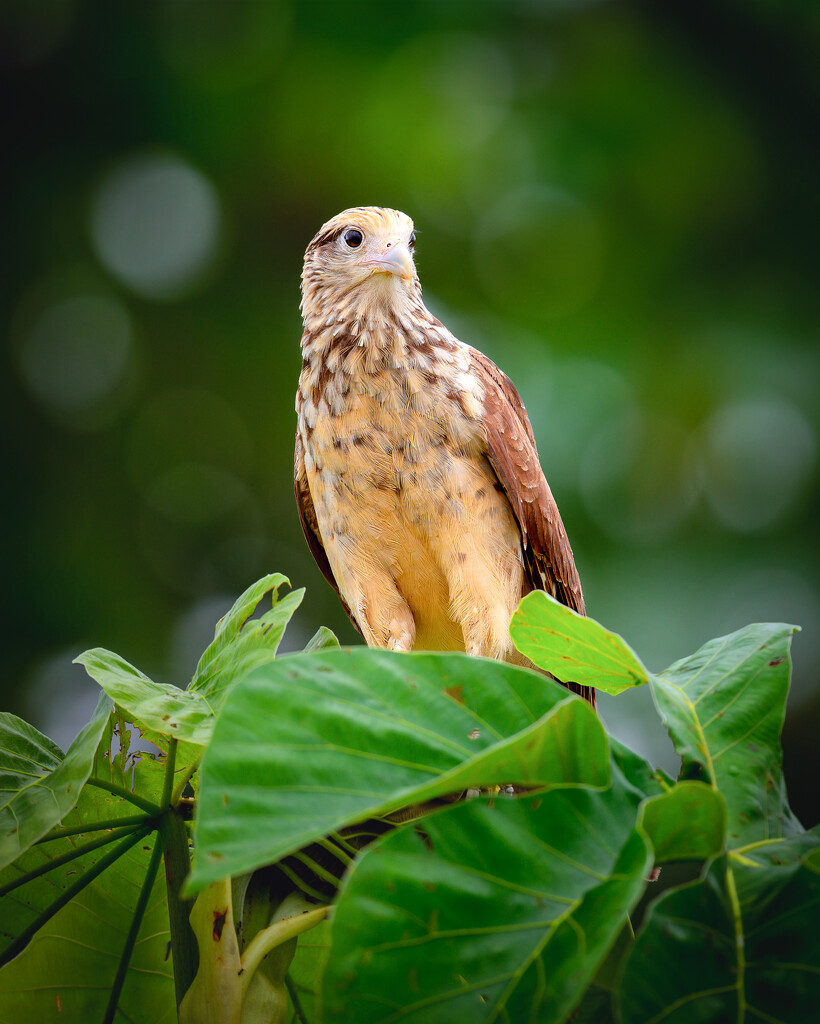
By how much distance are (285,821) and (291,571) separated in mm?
5208

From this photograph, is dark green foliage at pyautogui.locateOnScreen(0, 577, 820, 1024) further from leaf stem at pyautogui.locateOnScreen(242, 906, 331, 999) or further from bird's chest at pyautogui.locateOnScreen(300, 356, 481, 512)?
bird's chest at pyautogui.locateOnScreen(300, 356, 481, 512)

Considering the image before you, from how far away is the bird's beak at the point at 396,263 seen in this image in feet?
7.79

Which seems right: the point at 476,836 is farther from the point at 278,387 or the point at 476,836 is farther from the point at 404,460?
the point at 278,387

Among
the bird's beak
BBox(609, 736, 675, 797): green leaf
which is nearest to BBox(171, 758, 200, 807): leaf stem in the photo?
BBox(609, 736, 675, 797): green leaf

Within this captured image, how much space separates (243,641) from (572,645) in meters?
0.39

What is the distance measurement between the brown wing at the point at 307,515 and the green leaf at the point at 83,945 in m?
1.53

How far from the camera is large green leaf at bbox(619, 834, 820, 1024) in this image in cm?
64

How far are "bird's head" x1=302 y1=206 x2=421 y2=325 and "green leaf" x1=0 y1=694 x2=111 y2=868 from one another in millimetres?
1582

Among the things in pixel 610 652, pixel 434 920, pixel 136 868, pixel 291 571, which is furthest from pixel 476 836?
pixel 291 571

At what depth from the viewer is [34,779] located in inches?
38.2

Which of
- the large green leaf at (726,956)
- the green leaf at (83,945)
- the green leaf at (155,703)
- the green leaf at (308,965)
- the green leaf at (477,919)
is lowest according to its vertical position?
the green leaf at (308,965)

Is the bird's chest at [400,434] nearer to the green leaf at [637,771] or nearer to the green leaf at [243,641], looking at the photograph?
the green leaf at [243,641]

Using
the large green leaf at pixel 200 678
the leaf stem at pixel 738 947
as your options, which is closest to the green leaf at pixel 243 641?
the large green leaf at pixel 200 678

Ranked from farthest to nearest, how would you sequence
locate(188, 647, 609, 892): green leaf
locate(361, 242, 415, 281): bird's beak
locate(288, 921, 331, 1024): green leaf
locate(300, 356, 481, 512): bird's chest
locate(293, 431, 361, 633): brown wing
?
locate(293, 431, 361, 633): brown wing, locate(361, 242, 415, 281): bird's beak, locate(300, 356, 481, 512): bird's chest, locate(288, 921, 331, 1024): green leaf, locate(188, 647, 609, 892): green leaf
